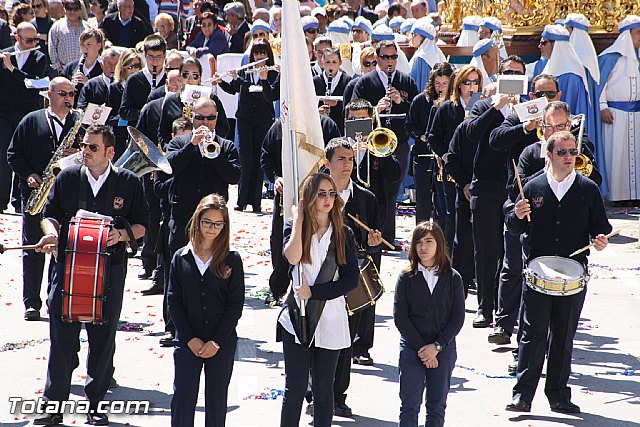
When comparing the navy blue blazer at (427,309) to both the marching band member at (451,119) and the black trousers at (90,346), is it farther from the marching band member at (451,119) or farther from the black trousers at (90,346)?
the marching band member at (451,119)

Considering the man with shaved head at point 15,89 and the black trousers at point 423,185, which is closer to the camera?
the black trousers at point 423,185

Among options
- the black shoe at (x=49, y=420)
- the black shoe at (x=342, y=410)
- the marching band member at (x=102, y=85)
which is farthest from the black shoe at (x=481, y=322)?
the marching band member at (x=102, y=85)

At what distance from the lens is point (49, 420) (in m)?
8.17

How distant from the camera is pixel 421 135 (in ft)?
42.9

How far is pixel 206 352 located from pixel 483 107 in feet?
14.3

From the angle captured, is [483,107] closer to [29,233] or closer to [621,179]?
[29,233]

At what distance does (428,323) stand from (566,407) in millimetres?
1491

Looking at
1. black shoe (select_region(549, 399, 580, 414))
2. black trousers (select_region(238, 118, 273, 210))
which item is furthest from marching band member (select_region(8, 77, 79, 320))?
black trousers (select_region(238, 118, 273, 210))

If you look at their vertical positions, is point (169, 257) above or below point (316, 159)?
below

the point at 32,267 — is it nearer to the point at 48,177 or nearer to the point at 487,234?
the point at 48,177

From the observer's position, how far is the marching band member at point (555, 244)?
8516 millimetres

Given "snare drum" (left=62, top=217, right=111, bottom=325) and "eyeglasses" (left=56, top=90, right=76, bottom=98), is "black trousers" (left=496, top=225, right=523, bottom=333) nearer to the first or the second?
"snare drum" (left=62, top=217, right=111, bottom=325)

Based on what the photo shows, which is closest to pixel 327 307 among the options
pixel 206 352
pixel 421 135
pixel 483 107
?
pixel 206 352

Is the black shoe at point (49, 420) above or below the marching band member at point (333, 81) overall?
below
